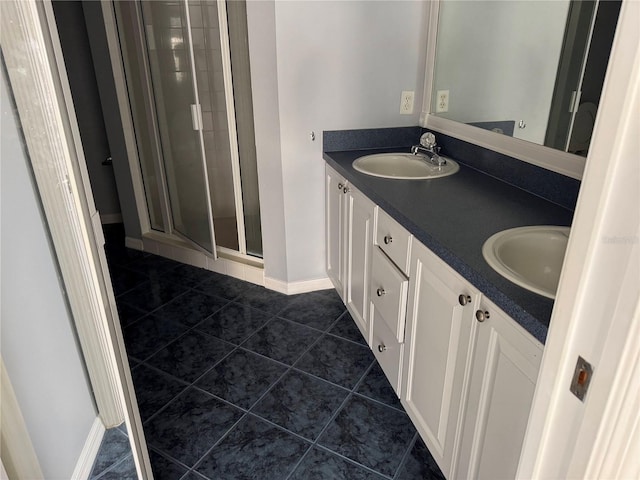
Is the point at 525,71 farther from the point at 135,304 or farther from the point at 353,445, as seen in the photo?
the point at 135,304

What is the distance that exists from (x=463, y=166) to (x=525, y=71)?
500mm

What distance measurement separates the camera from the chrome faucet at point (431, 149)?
2.15 meters

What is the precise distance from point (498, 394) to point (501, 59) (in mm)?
1496

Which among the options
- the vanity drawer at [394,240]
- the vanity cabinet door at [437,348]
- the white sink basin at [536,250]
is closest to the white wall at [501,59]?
the white sink basin at [536,250]

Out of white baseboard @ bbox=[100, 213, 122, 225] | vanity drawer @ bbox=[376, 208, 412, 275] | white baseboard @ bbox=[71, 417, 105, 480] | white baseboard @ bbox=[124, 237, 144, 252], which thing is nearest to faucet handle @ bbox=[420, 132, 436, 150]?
vanity drawer @ bbox=[376, 208, 412, 275]

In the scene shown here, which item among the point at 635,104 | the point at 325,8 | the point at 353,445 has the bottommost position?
the point at 353,445

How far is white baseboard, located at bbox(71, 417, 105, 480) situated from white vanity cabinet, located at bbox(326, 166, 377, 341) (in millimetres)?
1173

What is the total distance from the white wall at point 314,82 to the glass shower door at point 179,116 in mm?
526

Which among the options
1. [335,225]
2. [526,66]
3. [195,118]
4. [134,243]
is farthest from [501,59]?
[134,243]

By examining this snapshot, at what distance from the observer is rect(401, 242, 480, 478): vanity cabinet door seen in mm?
1262

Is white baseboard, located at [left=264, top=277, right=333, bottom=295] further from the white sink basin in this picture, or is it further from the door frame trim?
the white sink basin

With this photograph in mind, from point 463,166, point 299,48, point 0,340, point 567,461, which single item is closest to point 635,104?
point 567,461

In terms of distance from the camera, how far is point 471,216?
4.98 feet

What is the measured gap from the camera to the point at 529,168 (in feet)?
5.75
